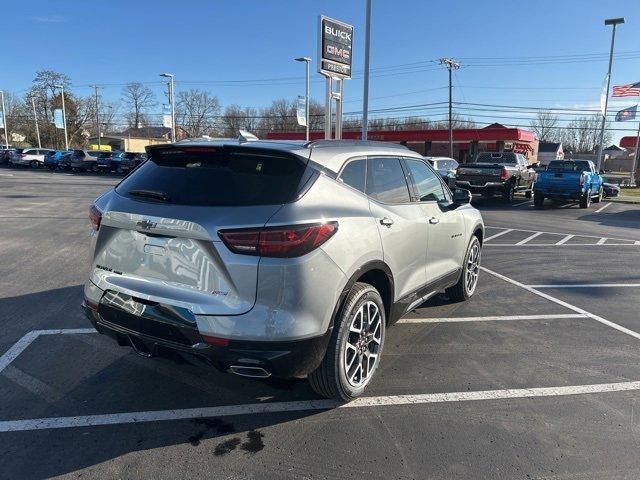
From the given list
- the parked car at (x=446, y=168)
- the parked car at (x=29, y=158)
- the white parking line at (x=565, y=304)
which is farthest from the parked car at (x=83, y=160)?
the white parking line at (x=565, y=304)

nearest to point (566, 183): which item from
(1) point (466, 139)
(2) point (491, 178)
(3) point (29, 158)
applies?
(2) point (491, 178)

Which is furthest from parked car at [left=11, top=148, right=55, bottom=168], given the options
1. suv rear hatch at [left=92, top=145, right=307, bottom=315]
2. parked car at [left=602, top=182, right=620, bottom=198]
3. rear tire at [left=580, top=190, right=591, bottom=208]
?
suv rear hatch at [left=92, top=145, right=307, bottom=315]

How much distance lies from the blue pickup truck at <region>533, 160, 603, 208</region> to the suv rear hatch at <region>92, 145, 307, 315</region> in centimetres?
1873

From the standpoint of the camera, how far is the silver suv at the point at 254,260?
2.81 meters

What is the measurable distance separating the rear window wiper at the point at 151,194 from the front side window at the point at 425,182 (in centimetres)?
230

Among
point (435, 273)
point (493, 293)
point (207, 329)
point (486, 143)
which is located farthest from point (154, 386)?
point (486, 143)

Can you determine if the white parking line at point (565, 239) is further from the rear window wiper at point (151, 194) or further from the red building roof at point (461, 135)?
the red building roof at point (461, 135)

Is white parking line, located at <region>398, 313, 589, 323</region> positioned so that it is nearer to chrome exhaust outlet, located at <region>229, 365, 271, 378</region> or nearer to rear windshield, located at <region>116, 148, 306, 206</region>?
chrome exhaust outlet, located at <region>229, 365, 271, 378</region>

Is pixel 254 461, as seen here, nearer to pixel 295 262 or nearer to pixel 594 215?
pixel 295 262

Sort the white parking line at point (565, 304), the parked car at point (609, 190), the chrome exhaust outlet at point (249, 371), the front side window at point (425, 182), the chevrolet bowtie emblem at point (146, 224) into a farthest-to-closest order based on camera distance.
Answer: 1. the parked car at point (609, 190)
2. the white parking line at point (565, 304)
3. the front side window at point (425, 182)
4. the chevrolet bowtie emblem at point (146, 224)
5. the chrome exhaust outlet at point (249, 371)

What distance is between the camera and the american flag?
1163 inches

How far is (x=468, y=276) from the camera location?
234 inches

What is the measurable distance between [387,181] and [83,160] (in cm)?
4169

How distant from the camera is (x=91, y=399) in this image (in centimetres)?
348
